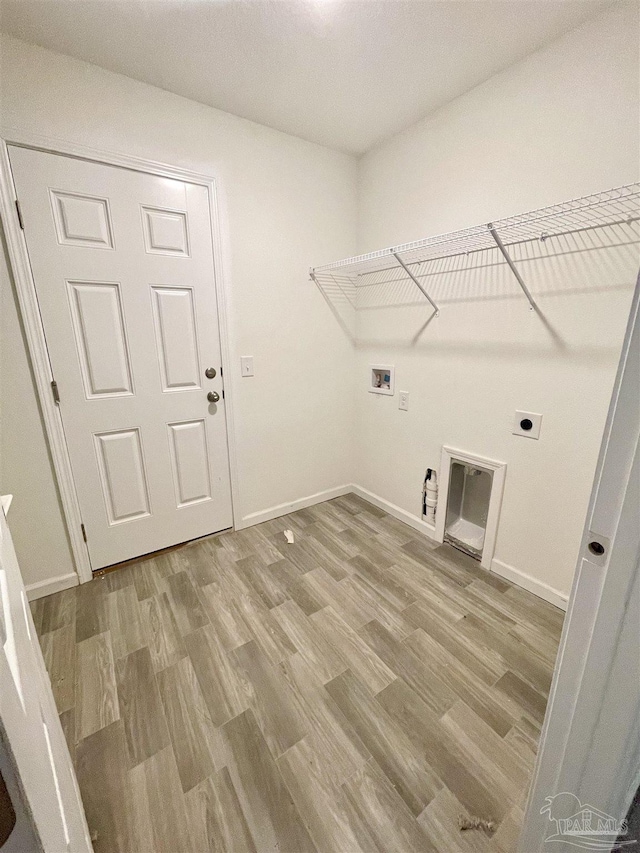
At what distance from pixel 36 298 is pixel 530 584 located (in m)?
2.72

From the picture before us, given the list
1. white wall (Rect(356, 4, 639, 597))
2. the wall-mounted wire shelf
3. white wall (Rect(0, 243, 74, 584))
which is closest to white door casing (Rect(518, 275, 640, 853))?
the wall-mounted wire shelf

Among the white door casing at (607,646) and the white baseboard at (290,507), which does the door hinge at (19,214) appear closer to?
the white baseboard at (290,507)

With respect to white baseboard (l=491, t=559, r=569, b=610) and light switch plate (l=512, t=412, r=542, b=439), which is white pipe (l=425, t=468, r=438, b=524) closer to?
white baseboard (l=491, t=559, r=569, b=610)

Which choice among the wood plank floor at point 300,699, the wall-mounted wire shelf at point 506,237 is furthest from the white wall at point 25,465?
the wall-mounted wire shelf at point 506,237

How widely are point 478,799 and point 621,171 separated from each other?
2.14 meters

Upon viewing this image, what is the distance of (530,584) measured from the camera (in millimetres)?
1762

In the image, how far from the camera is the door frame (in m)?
1.42

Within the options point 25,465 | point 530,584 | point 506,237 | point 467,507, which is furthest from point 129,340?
point 530,584

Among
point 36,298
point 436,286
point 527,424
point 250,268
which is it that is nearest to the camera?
point 36,298

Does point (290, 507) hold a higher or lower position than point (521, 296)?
lower

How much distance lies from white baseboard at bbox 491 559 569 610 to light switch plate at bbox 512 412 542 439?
28.8 inches

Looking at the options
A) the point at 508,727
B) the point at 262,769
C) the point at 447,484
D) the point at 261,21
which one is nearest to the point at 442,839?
the point at 508,727

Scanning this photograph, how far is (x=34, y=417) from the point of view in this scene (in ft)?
5.27

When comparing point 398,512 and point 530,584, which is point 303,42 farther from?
point 530,584
